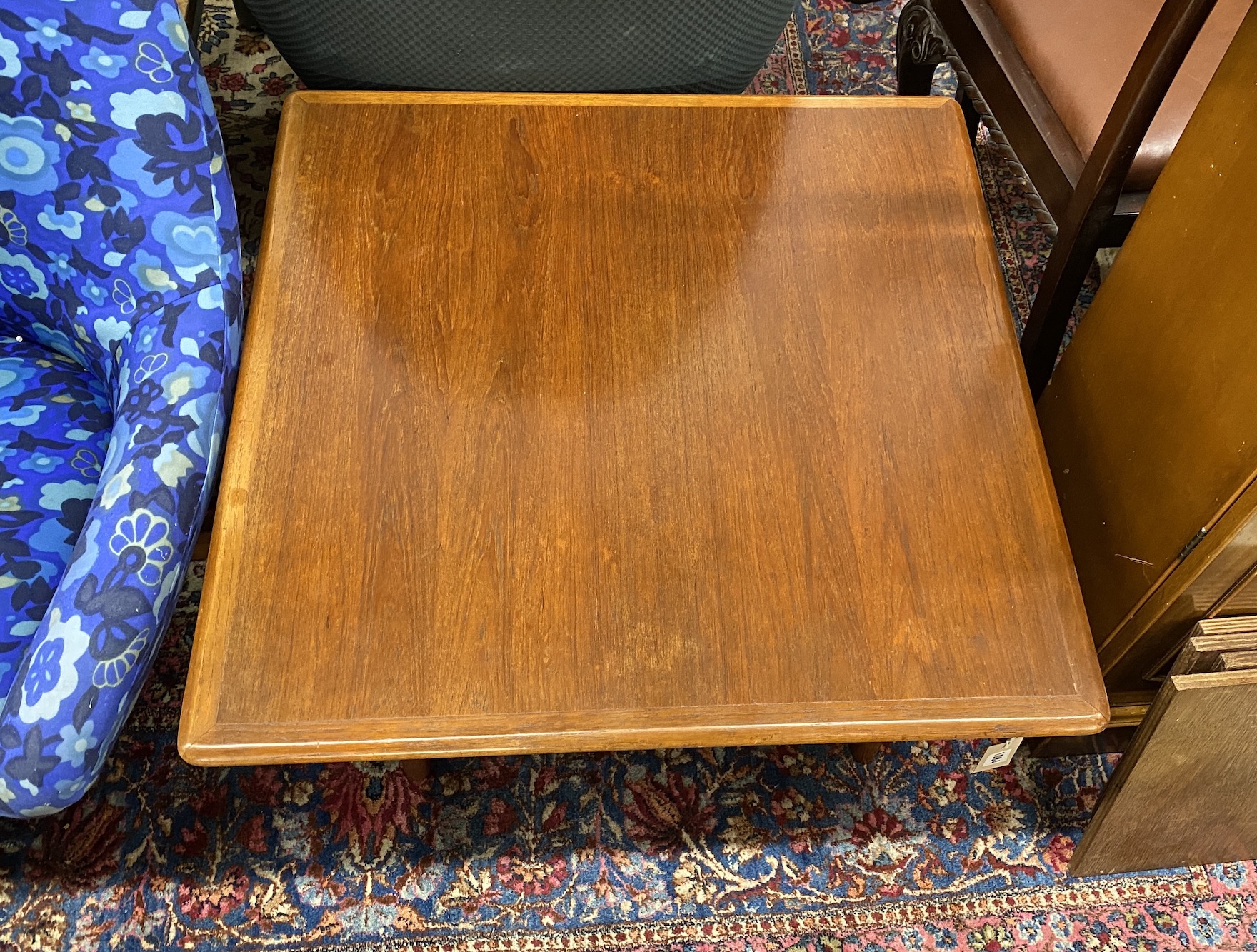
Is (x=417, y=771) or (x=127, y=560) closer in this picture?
(x=127, y=560)

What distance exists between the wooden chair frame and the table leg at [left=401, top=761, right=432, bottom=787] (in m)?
0.85

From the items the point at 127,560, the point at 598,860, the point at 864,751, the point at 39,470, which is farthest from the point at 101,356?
the point at 864,751

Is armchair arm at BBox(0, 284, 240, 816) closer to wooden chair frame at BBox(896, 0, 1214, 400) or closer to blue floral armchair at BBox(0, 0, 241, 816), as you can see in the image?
blue floral armchair at BBox(0, 0, 241, 816)

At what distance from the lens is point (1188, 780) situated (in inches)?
37.2

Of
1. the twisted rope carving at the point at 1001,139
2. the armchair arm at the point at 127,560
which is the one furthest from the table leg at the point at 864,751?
the armchair arm at the point at 127,560

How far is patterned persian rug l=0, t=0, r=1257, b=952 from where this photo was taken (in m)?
1.08

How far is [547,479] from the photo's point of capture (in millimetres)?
820

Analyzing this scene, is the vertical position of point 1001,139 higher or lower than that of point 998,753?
higher

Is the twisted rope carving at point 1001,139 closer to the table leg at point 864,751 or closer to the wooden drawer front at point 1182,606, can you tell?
the wooden drawer front at point 1182,606

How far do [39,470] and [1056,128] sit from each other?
3.64 feet

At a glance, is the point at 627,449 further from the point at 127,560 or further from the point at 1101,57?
the point at 1101,57

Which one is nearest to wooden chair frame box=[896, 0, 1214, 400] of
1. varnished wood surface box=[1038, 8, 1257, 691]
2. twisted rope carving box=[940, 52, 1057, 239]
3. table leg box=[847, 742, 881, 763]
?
twisted rope carving box=[940, 52, 1057, 239]

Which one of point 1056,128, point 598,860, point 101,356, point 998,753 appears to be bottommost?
point 598,860

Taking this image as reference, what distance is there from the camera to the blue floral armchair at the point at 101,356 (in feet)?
2.59
